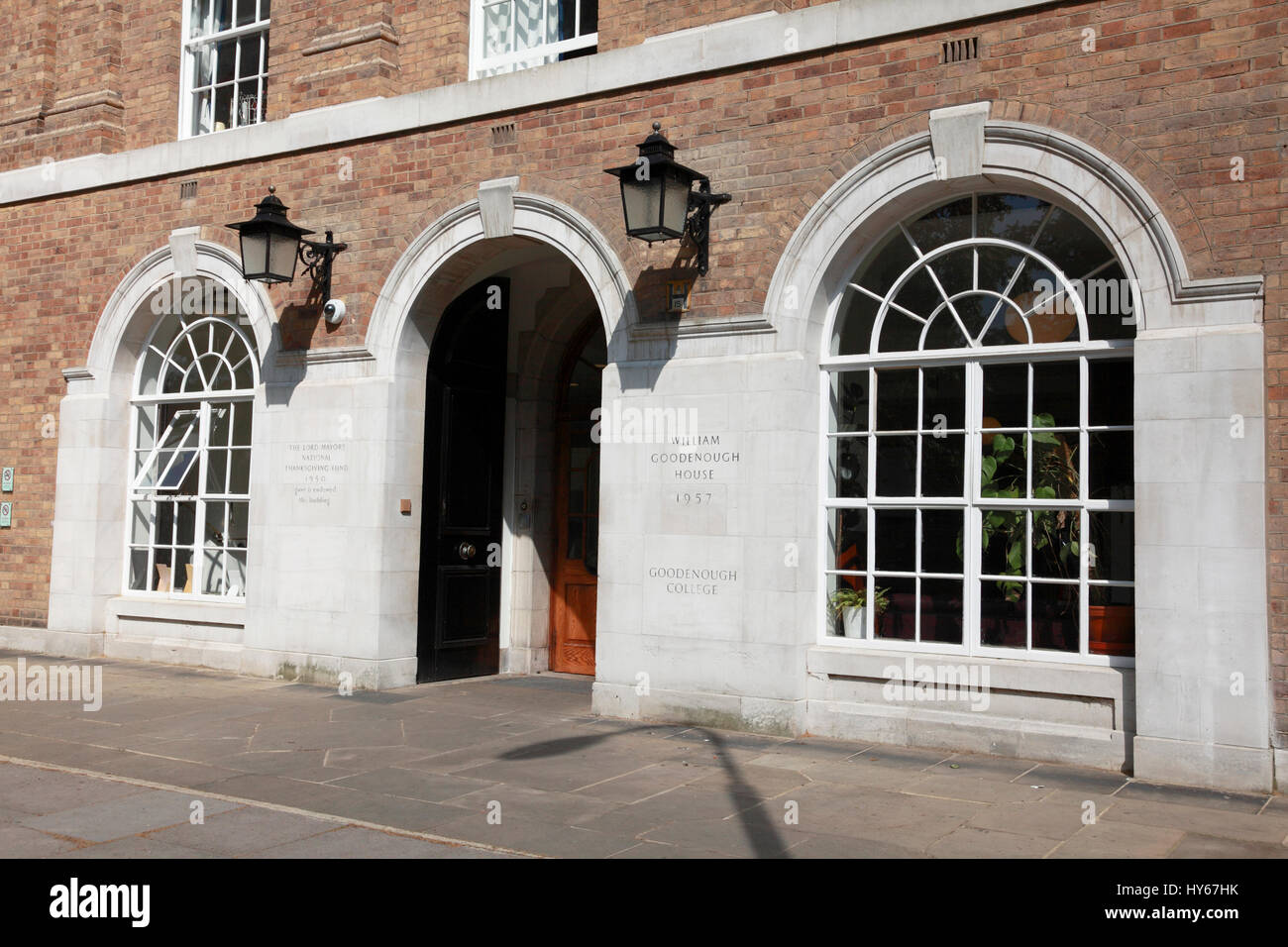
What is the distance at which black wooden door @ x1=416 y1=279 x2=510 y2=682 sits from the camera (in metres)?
10.6

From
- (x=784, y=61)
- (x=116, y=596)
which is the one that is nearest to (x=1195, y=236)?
(x=784, y=61)

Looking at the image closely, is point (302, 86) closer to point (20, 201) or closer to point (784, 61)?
point (20, 201)

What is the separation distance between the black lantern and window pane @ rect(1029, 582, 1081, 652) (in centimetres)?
657

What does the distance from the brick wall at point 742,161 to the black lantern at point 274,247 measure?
19 centimetres

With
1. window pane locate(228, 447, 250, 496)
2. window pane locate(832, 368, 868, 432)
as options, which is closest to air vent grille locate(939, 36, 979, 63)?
window pane locate(832, 368, 868, 432)

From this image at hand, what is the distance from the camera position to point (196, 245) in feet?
37.3

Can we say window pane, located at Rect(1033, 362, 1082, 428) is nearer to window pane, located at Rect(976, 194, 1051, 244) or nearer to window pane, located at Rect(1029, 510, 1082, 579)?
window pane, located at Rect(1029, 510, 1082, 579)

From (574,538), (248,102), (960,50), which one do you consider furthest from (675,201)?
(248,102)

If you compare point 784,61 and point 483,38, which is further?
point 483,38

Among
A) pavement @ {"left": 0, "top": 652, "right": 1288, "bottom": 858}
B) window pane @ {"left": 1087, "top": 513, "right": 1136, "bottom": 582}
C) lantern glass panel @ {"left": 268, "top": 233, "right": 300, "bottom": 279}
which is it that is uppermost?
lantern glass panel @ {"left": 268, "top": 233, "right": 300, "bottom": 279}

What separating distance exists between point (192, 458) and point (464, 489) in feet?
9.83

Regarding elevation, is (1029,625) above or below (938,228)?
below
